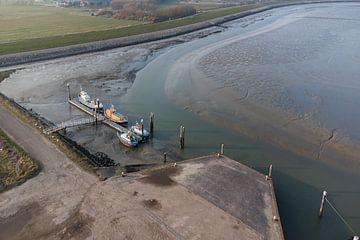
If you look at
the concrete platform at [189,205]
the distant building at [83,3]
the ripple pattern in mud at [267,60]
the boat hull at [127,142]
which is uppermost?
the distant building at [83,3]

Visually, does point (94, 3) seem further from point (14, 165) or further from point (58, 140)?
point (14, 165)

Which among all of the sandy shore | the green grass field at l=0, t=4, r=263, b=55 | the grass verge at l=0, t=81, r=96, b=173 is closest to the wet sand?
the grass verge at l=0, t=81, r=96, b=173

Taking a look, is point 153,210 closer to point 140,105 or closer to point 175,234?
point 175,234

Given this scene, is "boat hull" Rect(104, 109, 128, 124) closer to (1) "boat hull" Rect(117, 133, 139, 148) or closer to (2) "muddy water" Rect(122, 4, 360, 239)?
(2) "muddy water" Rect(122, 4, 360, 239)

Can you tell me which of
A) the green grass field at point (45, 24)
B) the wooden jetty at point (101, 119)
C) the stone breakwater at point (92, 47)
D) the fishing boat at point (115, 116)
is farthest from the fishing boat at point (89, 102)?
the green grass field at point (45, 24)

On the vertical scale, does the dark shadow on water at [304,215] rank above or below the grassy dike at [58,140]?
below

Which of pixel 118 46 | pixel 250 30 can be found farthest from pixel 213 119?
pixel 250 30

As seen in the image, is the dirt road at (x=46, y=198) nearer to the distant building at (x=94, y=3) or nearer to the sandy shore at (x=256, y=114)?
the sandy shore at (x=256, y=114)
